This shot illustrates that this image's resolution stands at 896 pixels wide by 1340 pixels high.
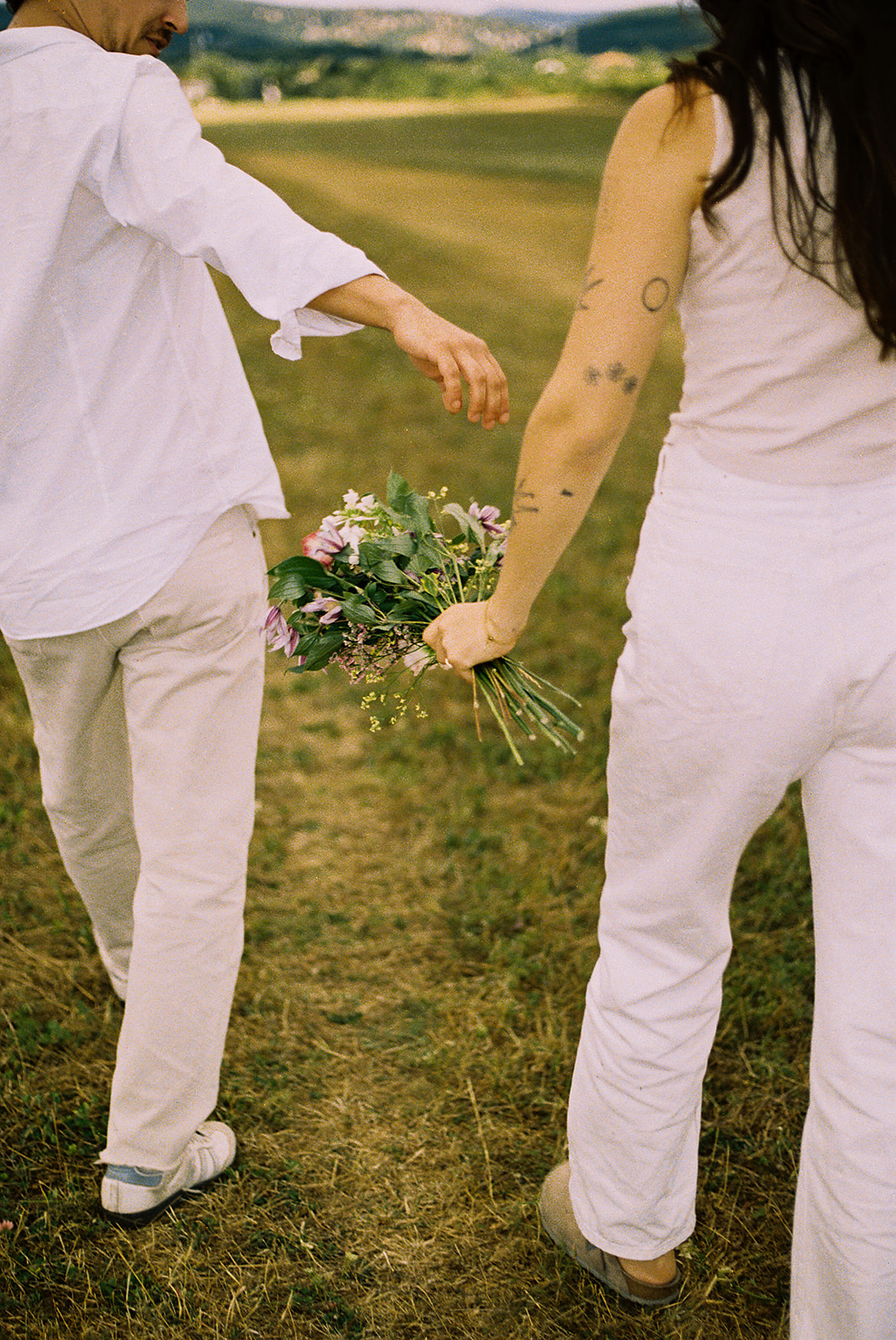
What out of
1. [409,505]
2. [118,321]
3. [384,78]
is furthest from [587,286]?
[384,78]

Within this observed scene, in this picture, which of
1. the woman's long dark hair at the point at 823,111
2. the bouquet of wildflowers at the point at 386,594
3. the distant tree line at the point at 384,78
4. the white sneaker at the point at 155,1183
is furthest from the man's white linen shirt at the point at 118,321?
the distant tree line at the point at 384,78

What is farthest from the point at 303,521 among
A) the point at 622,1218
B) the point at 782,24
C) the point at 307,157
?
the point at 307,157

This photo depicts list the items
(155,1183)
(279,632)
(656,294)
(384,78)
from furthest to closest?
(384,78) < (155,1183) < (279,632) < (656,294)

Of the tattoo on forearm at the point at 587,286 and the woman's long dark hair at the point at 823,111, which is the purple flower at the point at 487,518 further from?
the woman's long dark hair at the point at 823,111

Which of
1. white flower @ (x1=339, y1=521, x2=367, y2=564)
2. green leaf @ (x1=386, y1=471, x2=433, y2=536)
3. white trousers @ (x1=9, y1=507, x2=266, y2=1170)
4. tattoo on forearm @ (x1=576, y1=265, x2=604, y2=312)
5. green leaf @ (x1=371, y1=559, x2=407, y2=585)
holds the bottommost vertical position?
white trousers @ (x1=9, y1=507, x2=266, y2=1170)

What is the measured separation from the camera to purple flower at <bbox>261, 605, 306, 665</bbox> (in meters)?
2.29

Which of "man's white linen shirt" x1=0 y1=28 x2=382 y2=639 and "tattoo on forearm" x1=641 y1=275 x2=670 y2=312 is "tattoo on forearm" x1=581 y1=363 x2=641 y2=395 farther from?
"man's white linen shirt" x1=0 y1=28 x2=382 y2=639

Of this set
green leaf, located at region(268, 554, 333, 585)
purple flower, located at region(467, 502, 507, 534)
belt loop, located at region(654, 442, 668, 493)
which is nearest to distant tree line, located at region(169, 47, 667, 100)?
purple flower, located at region(467, 502, 507, 534)

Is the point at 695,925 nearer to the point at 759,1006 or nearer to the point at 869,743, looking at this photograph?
the point at 869,743

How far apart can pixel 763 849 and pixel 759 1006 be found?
2.45 feet

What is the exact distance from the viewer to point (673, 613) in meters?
1.70

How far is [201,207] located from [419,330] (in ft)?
1.23

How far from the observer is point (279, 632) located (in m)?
2.33

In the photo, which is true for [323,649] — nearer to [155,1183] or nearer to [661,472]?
[661,472]
